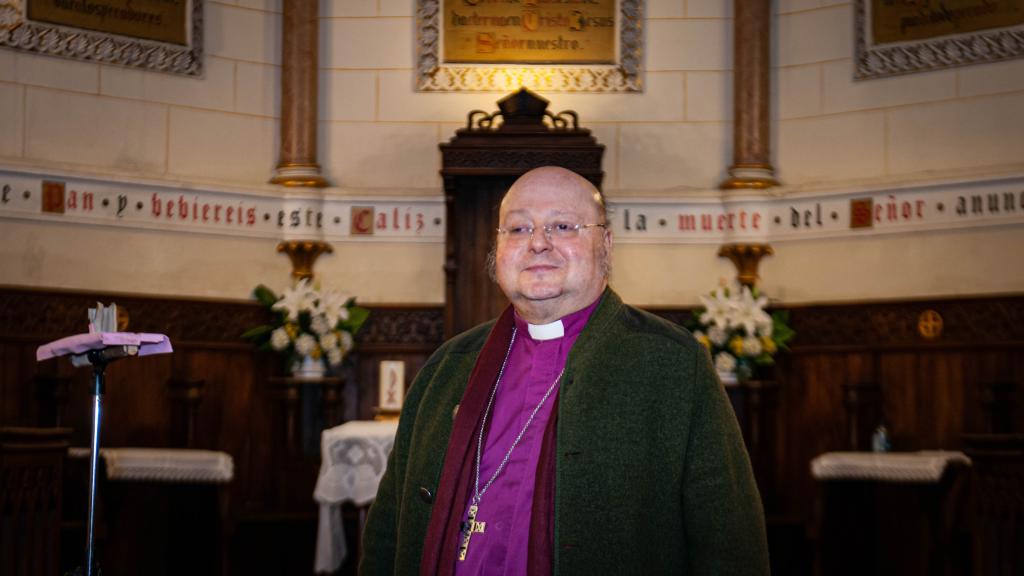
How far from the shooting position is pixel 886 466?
6.16m

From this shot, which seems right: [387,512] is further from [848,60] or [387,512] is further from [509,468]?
[848,60]

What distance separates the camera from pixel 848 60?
789 cm

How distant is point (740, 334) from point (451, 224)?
1.87 meters

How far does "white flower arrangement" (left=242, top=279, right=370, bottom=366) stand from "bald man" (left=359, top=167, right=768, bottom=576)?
4.48 metres

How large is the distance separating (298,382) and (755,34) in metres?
3.67

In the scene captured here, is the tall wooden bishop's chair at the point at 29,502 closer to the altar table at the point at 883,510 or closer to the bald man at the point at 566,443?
the bald man at the point at 566,443

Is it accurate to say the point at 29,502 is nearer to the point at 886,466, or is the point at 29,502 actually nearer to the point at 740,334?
the point at 886,466

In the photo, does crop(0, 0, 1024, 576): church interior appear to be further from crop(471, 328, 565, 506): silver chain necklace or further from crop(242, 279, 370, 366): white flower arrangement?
crop(471, 328, 565, 506): silver chain necklace

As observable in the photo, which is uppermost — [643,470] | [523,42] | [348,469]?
[523,42]

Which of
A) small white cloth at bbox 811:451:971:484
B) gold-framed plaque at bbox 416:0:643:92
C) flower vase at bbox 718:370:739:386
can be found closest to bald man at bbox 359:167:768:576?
small white cloth at bbox 811:451:971:484

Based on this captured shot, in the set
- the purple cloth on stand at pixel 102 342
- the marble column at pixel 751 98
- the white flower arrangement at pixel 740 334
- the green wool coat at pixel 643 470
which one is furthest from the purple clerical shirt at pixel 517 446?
the marble column at pixel 751 98

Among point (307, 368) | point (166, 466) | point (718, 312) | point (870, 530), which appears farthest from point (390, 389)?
point (870, 530)

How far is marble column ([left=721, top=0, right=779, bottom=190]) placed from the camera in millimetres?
7934

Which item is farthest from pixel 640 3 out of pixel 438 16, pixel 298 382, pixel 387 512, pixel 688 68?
pixel 387 512
